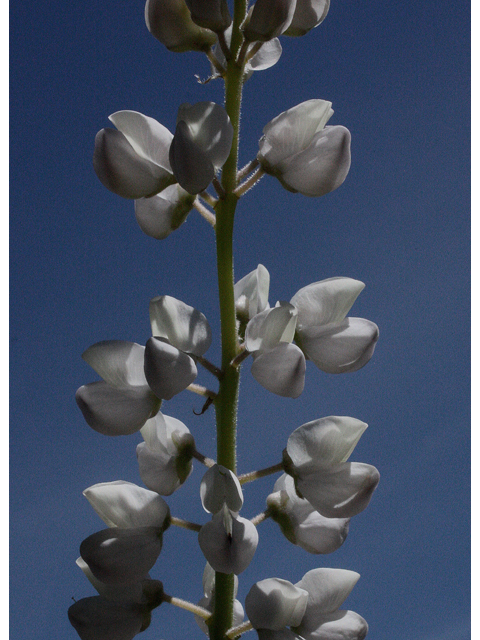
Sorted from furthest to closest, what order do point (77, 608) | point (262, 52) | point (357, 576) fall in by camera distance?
point (262, 52) < point (357, 576) < point (77, 608)

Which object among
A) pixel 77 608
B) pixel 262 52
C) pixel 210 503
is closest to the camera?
pixel 210 503

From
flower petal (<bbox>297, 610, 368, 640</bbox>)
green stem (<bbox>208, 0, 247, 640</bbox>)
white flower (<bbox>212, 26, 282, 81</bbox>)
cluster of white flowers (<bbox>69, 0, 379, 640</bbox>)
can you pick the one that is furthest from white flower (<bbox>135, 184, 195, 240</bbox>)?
flower petal (<bbox>297, 610, 368, 640</bbox>)

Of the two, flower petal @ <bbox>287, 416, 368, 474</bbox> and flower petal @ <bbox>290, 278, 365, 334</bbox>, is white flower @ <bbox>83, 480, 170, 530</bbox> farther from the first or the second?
flower petal @ <bbox>290, 278, 365, 334</bbox>

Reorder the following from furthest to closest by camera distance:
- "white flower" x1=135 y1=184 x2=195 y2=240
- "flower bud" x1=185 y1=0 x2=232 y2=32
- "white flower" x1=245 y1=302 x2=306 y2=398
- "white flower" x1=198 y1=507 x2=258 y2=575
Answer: "white flower" x1=135 y1=184 x2=195 y2=240 < "flower bud" x1=185 y1=0 x2=232 y2=32 < "white flower" x1=245 y1=302 x2=306 y2=398 < "white flower" x1=198 y1=507 x2=258 y2=575

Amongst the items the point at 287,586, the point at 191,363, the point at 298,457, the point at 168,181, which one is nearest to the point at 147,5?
the point at 168,181

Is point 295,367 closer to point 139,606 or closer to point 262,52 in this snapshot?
point 139,606

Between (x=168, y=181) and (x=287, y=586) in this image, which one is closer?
(x=287, y=586)

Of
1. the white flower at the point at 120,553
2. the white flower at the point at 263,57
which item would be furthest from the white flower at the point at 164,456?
the white flower at the point at 263,57
